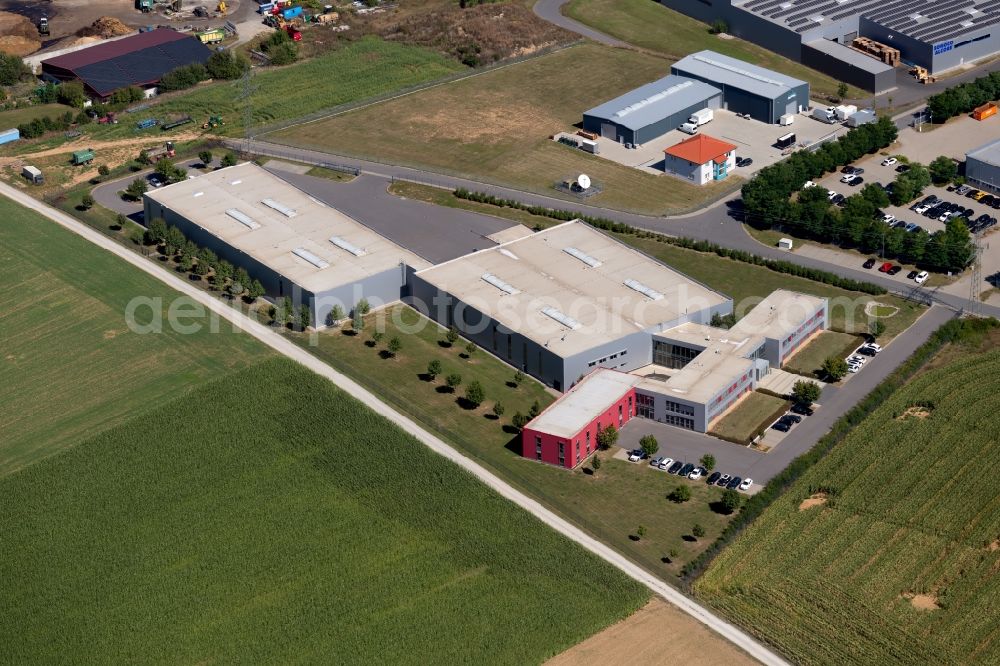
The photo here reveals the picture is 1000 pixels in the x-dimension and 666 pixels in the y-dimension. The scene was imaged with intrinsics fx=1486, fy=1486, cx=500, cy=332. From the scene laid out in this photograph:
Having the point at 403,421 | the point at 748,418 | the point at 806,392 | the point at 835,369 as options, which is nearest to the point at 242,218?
the point at 403,421

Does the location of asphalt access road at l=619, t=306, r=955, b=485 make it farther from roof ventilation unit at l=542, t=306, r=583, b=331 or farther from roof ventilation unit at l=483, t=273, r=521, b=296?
roof ventilation unit at l=483, t=273, r=521, b=296

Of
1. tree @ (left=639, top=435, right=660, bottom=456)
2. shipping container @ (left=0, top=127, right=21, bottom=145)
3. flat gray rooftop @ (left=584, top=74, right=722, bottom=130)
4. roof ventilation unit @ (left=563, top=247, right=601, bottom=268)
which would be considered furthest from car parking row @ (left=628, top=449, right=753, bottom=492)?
shipping container @ (left=0, top=127, right=21, bottom=145)

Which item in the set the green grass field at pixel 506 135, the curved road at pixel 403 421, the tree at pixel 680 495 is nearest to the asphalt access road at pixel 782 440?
the tree at pixel 680 495

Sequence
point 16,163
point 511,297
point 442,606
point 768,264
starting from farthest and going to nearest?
point 16,163 < point 768,264 < point 511,297 < point 442,606

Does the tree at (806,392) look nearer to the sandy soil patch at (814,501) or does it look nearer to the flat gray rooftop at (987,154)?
the sandy soil patch at (814,501)

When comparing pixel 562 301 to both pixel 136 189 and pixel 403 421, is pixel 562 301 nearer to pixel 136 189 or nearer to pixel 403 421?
pixel 403 421

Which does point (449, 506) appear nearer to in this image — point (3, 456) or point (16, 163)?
point (3, 456)

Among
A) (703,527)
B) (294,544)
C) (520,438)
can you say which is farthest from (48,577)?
(703,527)
